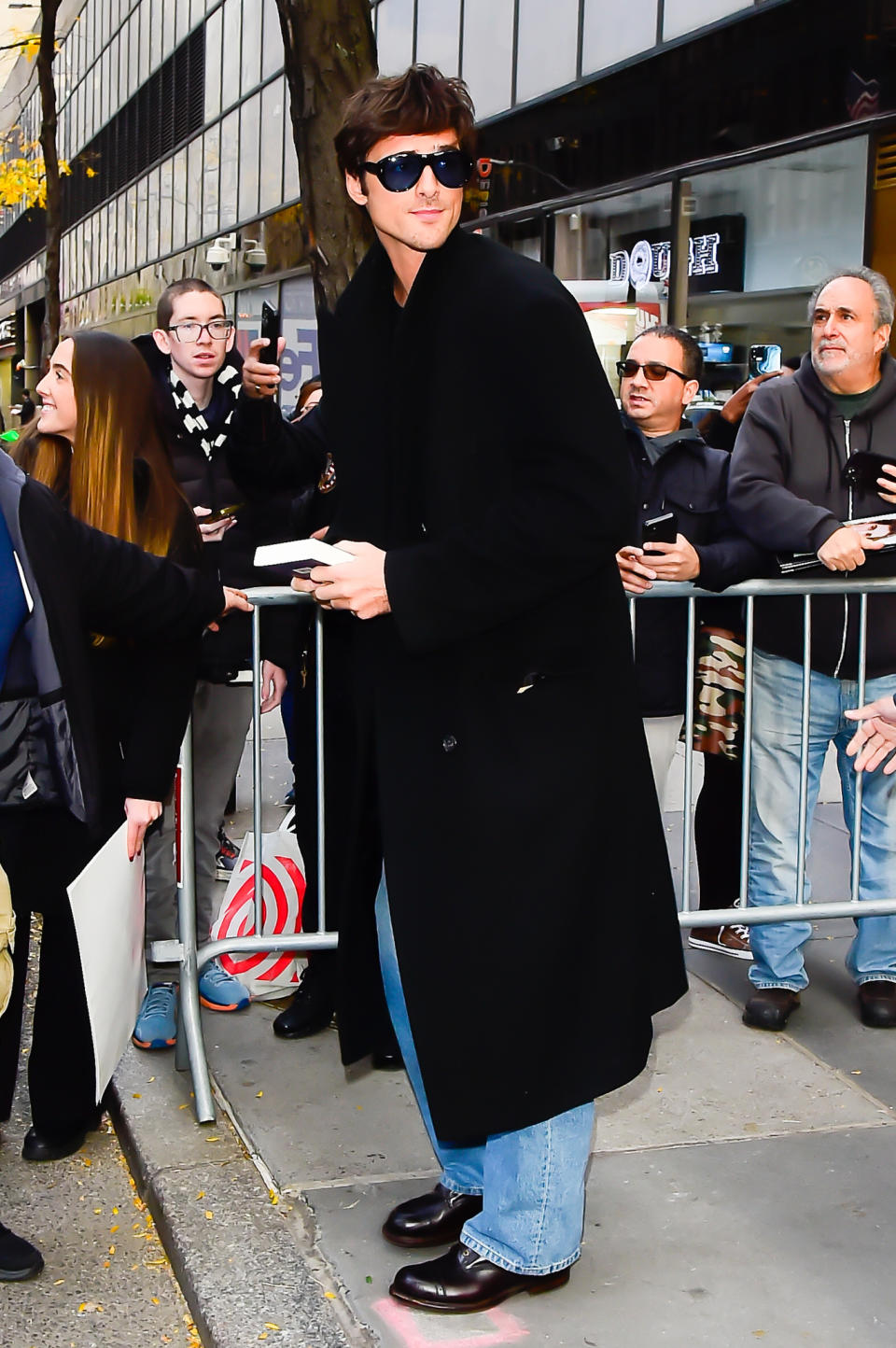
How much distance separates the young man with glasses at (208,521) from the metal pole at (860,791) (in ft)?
5.64

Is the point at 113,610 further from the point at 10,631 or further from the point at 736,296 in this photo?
the point at 736,296

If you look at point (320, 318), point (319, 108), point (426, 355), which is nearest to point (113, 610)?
point (320, 318)

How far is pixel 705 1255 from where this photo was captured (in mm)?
3213

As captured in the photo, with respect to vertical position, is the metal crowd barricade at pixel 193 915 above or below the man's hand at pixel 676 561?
below

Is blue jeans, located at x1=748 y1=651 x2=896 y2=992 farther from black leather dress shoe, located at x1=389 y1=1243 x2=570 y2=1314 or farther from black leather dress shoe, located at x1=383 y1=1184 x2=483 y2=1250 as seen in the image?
black leather dress shoe, located at x1=389 y1=1243 x2=570 y2=1314

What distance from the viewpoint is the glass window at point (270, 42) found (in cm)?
2347

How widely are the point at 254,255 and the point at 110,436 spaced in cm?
2113

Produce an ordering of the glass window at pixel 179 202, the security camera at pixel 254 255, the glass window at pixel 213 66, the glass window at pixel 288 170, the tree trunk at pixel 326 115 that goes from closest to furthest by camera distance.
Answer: the tree trunk at pixel 326 115 < the glass window at pixel 288 170 < the security camera at pixel 254 255 < the glass window at pixel 213 66 < the glass window at pixel 179 202

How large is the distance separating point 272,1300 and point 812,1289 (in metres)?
1.07

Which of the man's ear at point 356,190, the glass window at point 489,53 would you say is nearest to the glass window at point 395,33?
the glass window at point 489,53

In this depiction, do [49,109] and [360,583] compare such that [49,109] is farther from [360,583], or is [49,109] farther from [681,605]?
[360,583]

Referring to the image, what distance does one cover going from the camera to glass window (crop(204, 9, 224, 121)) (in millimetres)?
27203

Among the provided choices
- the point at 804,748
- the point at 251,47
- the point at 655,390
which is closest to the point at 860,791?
the point at 804,748

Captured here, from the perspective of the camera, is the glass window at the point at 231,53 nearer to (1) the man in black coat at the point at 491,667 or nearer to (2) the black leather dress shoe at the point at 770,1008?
(2) the black leather dress shoe at the point at 770,1008
